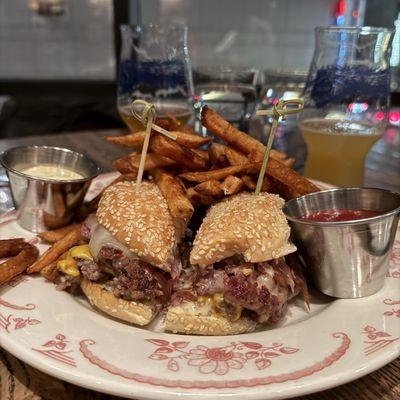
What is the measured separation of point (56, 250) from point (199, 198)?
23.4 inches

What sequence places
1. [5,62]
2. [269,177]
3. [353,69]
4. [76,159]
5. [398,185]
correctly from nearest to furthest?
[269,177] < [76,159] < [353,69] < [398,185] < [5,62]

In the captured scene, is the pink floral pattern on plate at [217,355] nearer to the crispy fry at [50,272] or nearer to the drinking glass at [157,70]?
the crispy fry at [50,272]

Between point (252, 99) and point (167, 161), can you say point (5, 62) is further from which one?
point (167, 161)

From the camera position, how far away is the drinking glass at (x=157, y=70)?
10.9 ft

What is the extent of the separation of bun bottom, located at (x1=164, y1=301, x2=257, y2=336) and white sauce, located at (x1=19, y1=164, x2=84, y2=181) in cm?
111

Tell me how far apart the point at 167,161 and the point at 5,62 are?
Answer: 6.83 metres

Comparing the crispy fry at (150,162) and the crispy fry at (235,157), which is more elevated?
the crispy fry at (235,157)

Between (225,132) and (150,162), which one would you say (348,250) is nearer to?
(225,132)

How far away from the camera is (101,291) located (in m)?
1.77

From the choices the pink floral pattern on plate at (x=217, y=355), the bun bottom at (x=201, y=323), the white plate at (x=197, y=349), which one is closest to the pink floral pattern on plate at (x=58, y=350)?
→ the white plate at (x=197, y=349)

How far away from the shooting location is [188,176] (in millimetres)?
2055

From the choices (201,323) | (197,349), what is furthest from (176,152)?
(197,349)

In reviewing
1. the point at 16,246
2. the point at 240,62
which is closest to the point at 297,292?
the point at 16,246

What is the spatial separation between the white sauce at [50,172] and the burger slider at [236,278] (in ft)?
3.29
